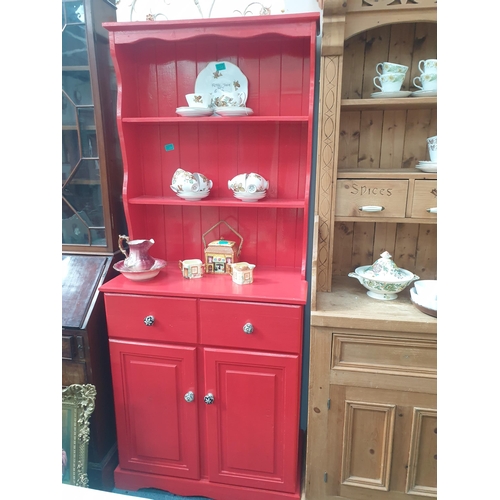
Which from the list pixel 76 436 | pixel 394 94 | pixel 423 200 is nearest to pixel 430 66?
pixel 394 94

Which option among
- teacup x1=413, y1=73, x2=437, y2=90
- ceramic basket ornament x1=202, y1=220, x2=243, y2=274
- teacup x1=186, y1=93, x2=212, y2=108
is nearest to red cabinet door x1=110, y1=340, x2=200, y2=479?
ceramic basket ornament x1=202, y1=220, x2=243, y2=274

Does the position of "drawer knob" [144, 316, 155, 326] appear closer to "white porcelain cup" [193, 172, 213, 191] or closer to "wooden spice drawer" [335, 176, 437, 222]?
"white porcelain cup" [193, 172, 213, 191]

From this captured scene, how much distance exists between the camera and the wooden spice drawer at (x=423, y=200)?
4.42 ft

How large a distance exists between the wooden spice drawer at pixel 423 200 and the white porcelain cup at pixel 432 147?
0.10 meters

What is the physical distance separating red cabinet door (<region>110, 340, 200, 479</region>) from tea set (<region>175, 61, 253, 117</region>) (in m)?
0.96

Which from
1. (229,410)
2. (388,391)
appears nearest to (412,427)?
(388,391)

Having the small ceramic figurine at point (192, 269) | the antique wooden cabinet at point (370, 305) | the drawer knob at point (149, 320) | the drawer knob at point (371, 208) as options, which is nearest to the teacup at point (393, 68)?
the antique wooden cabinet at point (370, 305)

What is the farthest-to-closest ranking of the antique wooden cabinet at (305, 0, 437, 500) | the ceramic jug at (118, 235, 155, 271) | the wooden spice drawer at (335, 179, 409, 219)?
the ceramic jug at (118, 235, 155, 271), the wooden spice drawer at (335, 179, 409, 219), the antique wooden cabinet at (305, 0, 437, 500)

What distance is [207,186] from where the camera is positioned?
5.15 feet

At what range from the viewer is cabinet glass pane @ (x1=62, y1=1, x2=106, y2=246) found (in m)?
1.46

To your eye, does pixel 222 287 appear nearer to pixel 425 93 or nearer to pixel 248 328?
pixel 248 328

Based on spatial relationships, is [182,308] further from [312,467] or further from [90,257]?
[312,467]

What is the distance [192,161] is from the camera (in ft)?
5.46

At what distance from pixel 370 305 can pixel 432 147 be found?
2.09 ft
